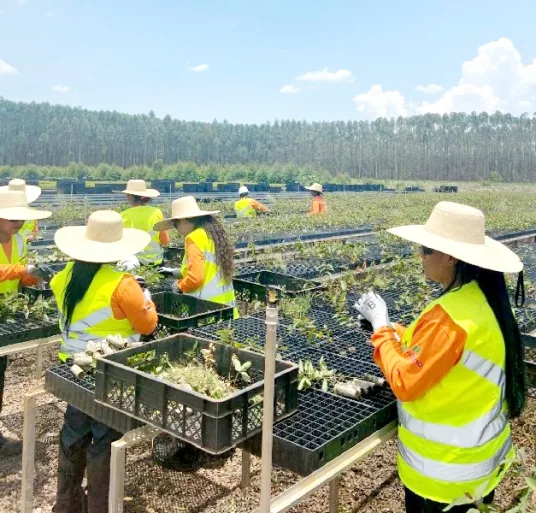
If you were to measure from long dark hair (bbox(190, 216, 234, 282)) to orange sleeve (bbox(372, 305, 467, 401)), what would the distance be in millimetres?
2283

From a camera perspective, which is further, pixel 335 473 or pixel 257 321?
pixel 257 321

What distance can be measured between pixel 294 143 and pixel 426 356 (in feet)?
216

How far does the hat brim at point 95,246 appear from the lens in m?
2.73

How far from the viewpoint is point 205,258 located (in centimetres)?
409

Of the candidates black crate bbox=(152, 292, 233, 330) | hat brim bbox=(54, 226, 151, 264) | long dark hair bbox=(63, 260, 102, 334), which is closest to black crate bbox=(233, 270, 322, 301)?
black crate bbox=(152, 292, 233, 330)

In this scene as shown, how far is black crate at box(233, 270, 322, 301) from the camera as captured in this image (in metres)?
4.54

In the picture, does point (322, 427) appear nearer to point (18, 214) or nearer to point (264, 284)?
point (18, 214)

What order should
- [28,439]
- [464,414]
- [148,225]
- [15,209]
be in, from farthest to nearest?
[148,225] < [15,209] < [28,439] < [464,414]

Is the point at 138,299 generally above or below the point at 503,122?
below

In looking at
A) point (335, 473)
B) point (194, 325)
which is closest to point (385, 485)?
point (194, 325)

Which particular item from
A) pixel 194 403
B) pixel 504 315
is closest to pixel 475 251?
pixel 504 315

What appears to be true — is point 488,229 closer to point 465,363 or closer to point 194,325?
point 194,325

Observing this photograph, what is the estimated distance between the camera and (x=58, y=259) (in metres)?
5.69

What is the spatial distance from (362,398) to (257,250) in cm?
526
